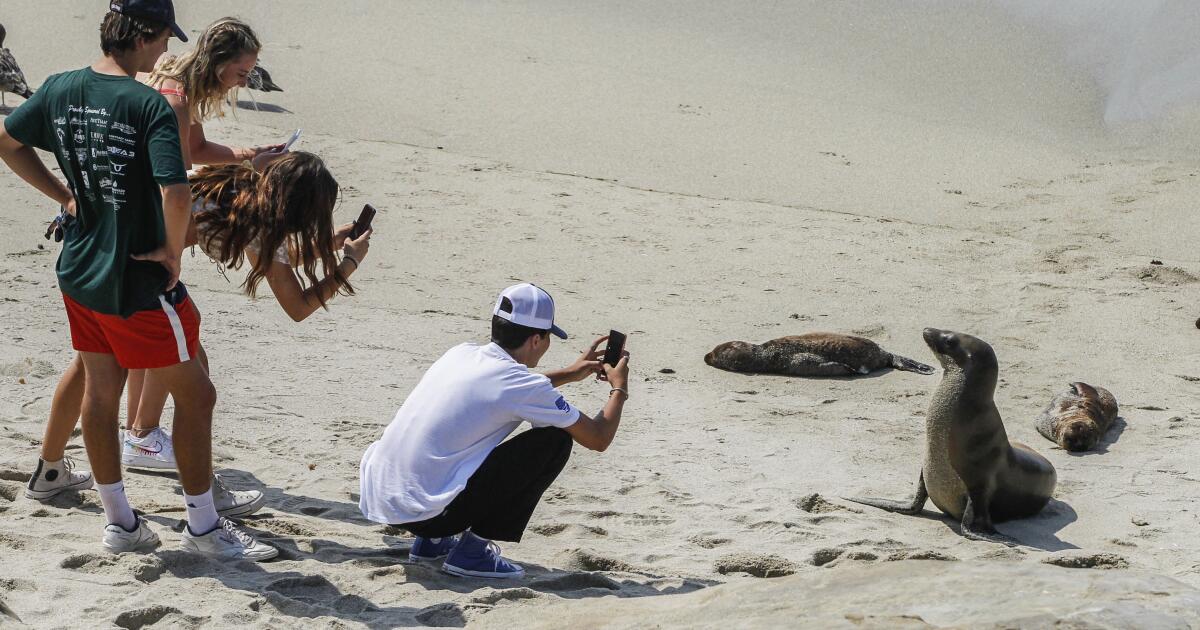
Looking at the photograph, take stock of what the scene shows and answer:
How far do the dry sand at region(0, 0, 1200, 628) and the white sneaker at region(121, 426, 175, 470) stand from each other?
16cm

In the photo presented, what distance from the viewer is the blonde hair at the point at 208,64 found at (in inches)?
179

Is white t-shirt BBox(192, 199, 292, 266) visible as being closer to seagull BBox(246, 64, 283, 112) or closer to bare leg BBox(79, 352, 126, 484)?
bare leg BBox(79, 352, 126, 484)

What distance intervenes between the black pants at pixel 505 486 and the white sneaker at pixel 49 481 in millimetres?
1405

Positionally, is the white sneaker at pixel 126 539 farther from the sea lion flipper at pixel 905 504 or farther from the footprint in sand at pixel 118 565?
the sea lion flipper at pixel 905 504

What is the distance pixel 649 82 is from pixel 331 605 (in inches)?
419

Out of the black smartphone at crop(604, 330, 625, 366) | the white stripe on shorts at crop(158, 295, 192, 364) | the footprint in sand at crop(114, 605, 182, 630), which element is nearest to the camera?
the footprint in sand at crop(114, 605, 182, 630)

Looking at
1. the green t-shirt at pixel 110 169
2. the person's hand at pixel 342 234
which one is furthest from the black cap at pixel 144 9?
the person's hand at pixel 342 234

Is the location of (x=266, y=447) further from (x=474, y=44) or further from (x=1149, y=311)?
(x=474, y=44)

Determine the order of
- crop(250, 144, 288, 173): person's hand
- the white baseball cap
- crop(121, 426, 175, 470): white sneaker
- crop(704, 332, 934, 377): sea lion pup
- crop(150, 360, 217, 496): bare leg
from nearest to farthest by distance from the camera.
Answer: crop(150, 360, 217, 496): bare leg < the white baseball cap < crop(250, 144, 288, 173): person's hand < crop(121, 426, 175, 470): white sneaker < crop(704, 332, 934, 377): sea lion pup

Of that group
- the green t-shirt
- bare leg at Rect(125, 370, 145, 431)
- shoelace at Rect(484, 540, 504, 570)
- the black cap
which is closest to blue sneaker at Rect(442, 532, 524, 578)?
shoelace at Rect(484, 540, 504, 570)

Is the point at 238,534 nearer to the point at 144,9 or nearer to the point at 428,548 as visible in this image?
the point at 428,548

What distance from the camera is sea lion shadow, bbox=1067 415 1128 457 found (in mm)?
6016

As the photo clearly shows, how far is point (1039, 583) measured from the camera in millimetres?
3467

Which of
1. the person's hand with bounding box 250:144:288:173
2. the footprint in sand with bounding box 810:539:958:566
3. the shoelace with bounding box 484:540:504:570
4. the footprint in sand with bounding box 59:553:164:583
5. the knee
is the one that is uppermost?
the person's hand with bounding box 250:144:288:173
